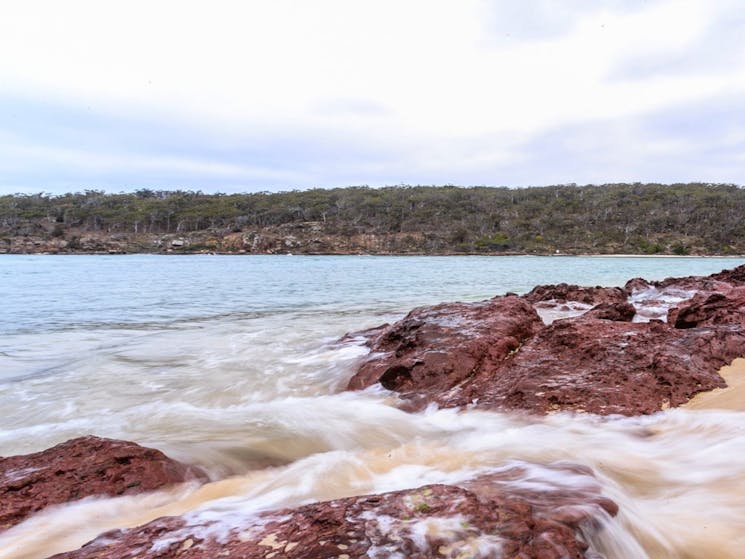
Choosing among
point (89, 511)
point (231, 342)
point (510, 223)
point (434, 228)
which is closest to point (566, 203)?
point (510, 223)

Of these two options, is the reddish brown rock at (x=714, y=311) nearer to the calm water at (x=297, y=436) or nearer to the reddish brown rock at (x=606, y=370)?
the reddish brown rock at (x=606, y=370)

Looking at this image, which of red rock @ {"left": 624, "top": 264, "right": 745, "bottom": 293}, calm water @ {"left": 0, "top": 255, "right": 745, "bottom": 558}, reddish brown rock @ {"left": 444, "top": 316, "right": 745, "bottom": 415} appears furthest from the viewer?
red rock @ {"left": 624, "top": 264, "right": 745, "bottom": 293}

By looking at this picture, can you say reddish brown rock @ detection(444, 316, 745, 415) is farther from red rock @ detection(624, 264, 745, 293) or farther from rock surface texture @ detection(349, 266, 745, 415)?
red rock @ detection(624, 264, 745, 293)

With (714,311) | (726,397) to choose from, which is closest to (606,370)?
(726,397)

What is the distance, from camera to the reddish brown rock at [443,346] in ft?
17.3

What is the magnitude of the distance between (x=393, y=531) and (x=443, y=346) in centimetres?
390

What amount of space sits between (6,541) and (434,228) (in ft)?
289

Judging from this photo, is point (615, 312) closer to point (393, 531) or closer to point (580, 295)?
point (580, 295)

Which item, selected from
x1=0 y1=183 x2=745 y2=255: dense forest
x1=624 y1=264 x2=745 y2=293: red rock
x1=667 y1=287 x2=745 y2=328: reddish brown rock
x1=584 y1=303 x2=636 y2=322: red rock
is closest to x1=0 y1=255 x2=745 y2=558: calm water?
x1=667 y1=287 x2=745 y2=328: reddish brown rock

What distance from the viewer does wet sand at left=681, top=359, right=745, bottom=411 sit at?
3875 millimetres

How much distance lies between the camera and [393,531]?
186cm

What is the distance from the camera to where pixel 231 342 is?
378 inches

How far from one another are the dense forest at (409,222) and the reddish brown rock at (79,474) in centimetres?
7644

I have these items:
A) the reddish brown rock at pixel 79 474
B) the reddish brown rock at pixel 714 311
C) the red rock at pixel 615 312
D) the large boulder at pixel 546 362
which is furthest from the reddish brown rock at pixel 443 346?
the reddish brown rock at pixel 79 474
